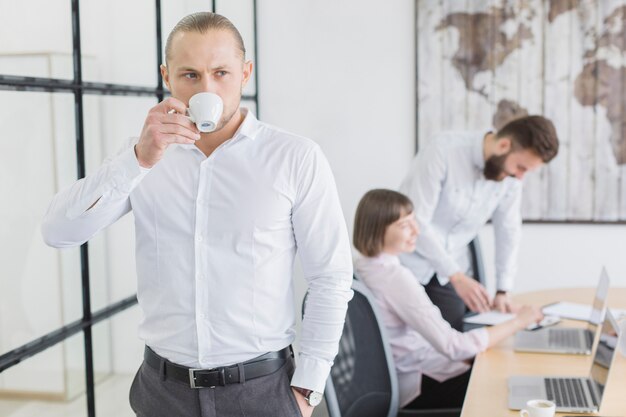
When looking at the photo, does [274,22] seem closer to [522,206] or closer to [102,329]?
[522,206]

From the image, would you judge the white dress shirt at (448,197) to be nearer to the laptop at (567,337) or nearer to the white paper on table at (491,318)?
the white paper on table at (491,318)

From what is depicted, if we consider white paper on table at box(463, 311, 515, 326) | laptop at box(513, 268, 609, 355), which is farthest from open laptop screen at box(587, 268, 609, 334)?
white paper on table at box(463, 311, 515, 326)

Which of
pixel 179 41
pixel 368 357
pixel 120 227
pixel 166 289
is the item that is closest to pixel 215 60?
pixel 179 41

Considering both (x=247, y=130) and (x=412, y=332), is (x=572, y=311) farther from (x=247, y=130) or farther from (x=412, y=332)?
(x=247, y=130)

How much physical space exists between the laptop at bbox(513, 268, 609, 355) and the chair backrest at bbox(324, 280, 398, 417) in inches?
18.7

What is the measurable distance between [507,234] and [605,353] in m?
1.58

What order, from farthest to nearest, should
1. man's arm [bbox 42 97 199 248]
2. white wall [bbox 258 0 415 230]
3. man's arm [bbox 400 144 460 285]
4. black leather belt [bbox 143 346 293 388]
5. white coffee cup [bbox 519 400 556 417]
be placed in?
white wall [bbox 258 0 415 230], man's arm [bbox 400 144 460 285], white coffee cup [bbox 519 400 556 417], black leather belt [bbox 143 346 293 388], man's arm [bbox 42 97 199 248]

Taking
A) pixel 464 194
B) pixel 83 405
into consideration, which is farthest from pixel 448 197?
pixel 83 405

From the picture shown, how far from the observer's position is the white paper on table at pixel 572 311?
3.14 metres

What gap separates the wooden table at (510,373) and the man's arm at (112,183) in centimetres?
102

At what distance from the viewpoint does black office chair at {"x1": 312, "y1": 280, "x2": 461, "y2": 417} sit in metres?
2.42

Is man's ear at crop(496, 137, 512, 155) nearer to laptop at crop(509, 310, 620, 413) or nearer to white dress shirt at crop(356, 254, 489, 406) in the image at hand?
white dress shirt at crop(356, 254, 489, 406)

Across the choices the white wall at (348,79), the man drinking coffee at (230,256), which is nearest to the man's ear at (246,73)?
the man drinking coffee at (230,256)

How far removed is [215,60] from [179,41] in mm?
94
